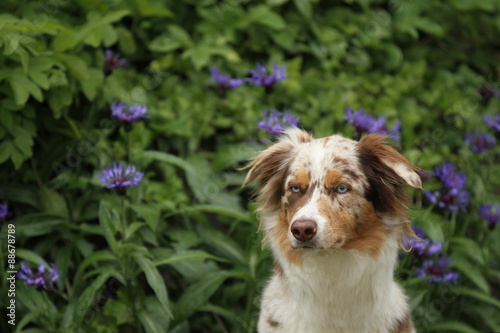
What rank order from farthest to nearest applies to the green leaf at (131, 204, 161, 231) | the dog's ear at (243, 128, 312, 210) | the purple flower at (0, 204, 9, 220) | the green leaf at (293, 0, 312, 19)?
the green leaf at (293, 0, 312, 19) < the purple flower at (0, 204, 9, 220) < the green leaf at (131, 204, 161, 231) < the dog's ear at (243, 128, 312, 210)

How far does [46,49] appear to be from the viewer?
5.36m

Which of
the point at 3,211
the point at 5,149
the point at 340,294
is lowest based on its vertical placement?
the point at 3,211

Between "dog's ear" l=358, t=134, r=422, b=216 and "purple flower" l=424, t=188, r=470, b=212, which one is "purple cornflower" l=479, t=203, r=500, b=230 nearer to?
"purple flower" l=424, t=188, r=470, b=212

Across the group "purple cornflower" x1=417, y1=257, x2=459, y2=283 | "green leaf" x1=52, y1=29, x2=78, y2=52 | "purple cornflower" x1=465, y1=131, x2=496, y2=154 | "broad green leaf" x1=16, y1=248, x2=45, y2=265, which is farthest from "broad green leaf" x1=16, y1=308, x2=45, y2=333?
"purple cornflower" x1=465, y1=131, x2=496, y2=154

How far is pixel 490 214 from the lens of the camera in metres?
5.36

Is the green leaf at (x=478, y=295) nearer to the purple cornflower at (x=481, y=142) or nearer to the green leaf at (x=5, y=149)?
the purple cornflower at (x=481, y=142)

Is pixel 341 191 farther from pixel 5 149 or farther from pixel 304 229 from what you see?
pixel 5 149

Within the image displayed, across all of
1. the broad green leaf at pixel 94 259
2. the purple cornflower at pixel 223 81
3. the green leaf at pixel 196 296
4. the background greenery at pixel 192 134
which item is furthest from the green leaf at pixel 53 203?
the purple cornflower at pixel 223 81

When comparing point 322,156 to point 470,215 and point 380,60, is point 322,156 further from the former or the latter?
point 380,60

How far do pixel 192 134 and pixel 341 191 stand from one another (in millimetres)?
2585

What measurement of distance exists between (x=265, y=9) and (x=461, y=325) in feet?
11.1

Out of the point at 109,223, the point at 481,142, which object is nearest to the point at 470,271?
the point at 481,142

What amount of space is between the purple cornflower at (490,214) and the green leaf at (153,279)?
2643mm

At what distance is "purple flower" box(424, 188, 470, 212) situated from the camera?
5197mm
